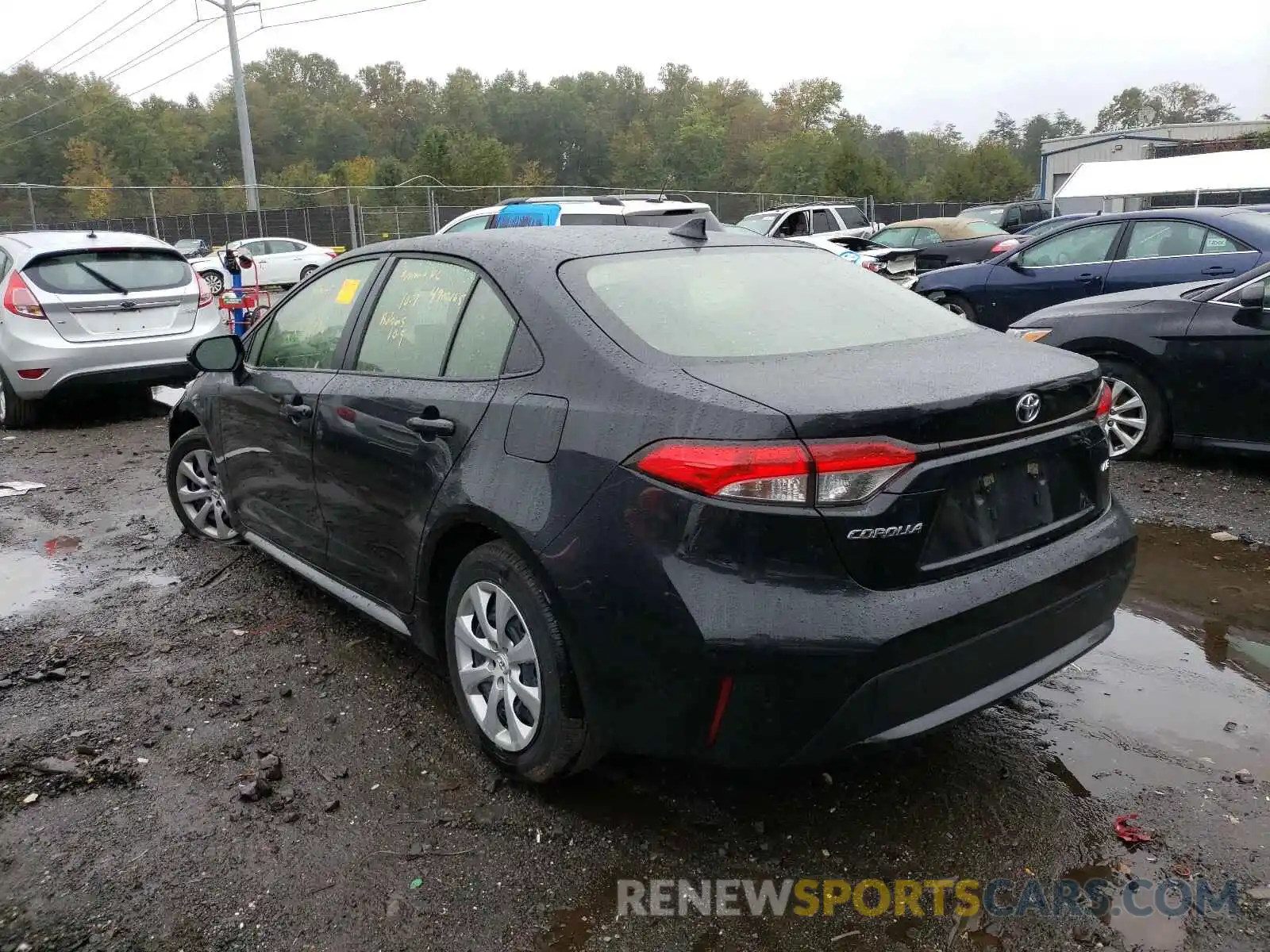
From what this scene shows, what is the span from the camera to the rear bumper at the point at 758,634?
7.56 ft

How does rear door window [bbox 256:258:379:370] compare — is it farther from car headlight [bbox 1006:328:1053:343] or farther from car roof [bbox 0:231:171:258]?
car roof [bbox 0:231:171:258]

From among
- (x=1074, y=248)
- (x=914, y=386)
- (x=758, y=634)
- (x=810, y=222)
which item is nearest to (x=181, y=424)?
(x=758, y=634)

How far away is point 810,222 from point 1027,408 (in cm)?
1942

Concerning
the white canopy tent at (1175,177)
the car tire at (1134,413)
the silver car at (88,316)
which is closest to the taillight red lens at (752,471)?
the car tire at (1134,413)

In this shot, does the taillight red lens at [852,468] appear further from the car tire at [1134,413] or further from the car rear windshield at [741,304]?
the car tire at [1134,413]

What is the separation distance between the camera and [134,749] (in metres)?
3.28

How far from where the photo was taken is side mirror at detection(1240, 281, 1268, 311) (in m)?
5.56

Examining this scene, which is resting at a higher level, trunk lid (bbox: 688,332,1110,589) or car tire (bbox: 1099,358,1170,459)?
trunk lid (bbox: 688,332,1110,589)

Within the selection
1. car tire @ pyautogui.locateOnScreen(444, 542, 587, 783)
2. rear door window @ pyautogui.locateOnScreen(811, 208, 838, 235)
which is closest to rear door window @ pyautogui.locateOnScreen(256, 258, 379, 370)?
car tire @ pyautogui.locateOnScreen(444, 542, 587, 783)

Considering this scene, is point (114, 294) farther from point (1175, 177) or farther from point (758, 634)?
point (1175, 177)

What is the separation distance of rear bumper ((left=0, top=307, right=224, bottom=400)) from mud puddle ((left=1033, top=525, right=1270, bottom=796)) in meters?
6.93

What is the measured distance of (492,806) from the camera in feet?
9.57

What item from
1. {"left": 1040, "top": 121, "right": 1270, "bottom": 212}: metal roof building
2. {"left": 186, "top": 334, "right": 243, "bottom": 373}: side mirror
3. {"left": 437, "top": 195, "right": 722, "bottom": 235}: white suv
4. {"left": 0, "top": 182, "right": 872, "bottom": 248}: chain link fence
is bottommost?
{"left": 186, "top": 334, "right": 243, "bottom": 373}: side mirror

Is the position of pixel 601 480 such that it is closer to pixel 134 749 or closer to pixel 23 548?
pixel 134 749
